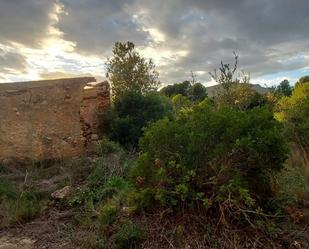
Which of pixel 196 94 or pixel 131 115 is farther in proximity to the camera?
pixel 196 94

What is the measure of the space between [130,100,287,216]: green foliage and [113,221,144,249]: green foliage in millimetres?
417

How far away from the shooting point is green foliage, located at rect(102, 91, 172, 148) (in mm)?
9562

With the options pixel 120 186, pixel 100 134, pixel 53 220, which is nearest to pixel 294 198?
pixel 120 186

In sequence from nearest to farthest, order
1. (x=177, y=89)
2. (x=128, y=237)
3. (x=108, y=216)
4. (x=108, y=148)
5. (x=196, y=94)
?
(x=128, y=237)
(x=108, y=216)
(x=108, y=148)
(x=196, y=94)
(x=177, y=89)

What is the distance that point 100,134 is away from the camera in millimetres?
10023

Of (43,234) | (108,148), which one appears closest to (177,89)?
(108,148)

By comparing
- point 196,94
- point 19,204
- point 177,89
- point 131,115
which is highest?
point 177,89

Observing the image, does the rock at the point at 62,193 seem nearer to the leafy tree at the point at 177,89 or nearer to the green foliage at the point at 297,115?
the green foliage at the point at 297,115

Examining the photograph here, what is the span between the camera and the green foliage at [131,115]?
31.4 feet

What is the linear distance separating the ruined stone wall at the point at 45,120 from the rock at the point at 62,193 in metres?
3.44

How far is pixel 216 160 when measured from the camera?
4.29 meters

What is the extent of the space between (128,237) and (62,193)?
2.72 metres

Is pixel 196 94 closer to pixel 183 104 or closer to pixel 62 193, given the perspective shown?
pixel 183 104

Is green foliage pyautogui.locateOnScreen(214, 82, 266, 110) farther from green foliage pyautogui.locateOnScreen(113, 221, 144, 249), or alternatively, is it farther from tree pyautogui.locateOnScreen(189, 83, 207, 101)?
green foliage pyautogui.locateOnScreen(113, 221, 144, 249)
